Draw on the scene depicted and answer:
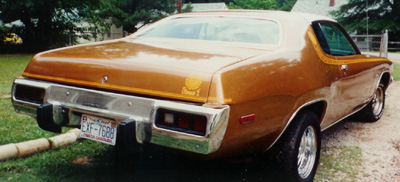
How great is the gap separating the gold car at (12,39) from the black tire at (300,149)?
71.2 feet

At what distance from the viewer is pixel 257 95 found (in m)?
2.65

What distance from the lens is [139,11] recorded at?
1270 inches

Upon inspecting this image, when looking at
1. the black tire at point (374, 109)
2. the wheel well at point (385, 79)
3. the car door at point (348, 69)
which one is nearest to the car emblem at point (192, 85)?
the car door at point (348, 69)

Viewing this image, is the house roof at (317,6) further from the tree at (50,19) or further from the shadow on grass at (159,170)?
the shadow on grass at (159,170)

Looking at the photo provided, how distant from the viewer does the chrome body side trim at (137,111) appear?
236cm

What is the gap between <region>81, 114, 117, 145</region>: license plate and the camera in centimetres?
272

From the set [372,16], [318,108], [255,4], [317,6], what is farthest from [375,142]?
[255,4]

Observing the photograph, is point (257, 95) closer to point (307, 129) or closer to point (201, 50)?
point (201, 50)

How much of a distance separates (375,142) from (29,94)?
12.2 ft

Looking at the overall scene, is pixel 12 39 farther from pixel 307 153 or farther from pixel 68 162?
pixel 307 153

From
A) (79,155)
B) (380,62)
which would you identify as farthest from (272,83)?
(380,62)

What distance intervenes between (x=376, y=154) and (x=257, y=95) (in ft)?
7.35

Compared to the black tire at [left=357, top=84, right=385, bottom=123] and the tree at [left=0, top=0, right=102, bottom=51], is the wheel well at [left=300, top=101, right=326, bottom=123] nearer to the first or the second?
the black tire at [left=357, top=84, right=385, bottom=123]

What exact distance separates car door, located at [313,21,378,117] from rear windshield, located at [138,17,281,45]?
2.07 feet
